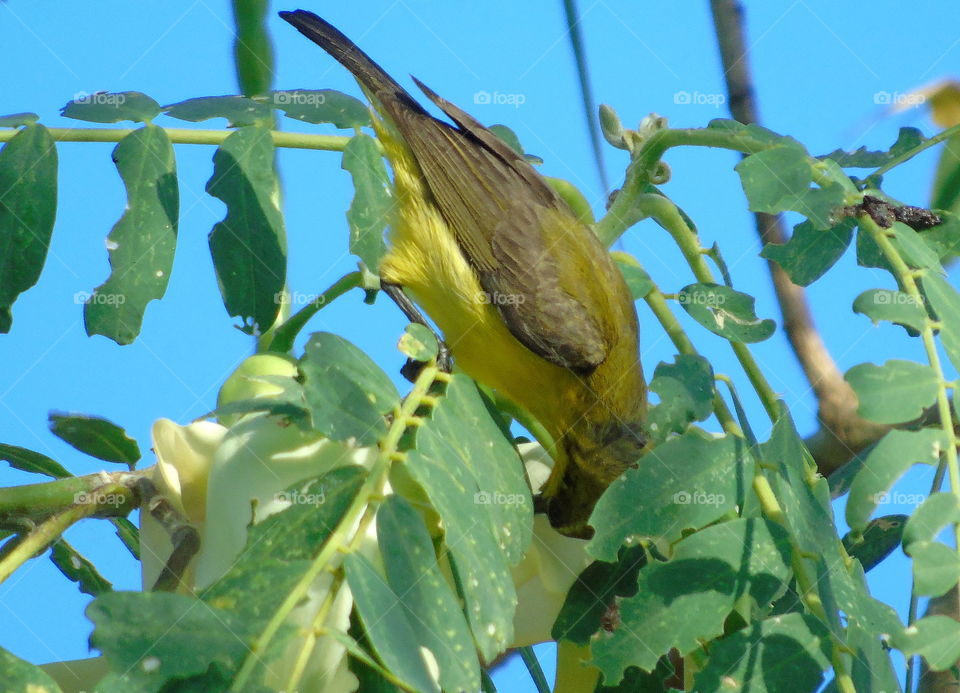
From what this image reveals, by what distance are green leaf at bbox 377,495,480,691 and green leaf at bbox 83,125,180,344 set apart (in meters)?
0.61

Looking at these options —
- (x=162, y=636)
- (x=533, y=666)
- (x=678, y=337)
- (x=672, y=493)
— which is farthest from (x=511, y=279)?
(x=162, y=636)

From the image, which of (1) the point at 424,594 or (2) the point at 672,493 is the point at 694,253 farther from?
(1) the point at 424,594

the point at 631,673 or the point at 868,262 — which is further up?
the point at 868,262

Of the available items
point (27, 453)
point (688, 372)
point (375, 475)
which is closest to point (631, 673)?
point (688, 372)

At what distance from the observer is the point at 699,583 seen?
1.19 meters

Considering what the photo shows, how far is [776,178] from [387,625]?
83cm

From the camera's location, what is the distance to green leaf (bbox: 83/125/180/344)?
4.86 feet

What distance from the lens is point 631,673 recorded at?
1369 mm

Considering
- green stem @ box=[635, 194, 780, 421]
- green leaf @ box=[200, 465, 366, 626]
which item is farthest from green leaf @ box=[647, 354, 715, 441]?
green leaf @ box=[200, 465, 366, 626]

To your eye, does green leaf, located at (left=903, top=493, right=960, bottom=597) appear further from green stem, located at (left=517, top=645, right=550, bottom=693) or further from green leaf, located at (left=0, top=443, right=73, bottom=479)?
green leaf, located at (left=0, top=443, right=73, bottom=479)

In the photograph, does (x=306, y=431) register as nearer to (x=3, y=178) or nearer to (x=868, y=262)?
(x=3, y=178)

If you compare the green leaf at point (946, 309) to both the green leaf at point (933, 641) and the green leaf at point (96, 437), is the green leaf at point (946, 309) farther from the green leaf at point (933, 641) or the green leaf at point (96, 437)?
the green leaf at point (96, 437)

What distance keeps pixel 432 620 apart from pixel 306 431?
0.27m

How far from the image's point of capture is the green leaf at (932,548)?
39.0 inches
